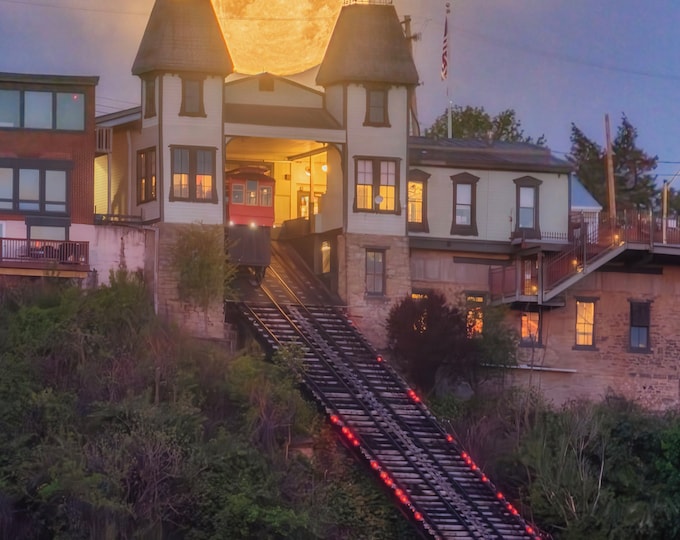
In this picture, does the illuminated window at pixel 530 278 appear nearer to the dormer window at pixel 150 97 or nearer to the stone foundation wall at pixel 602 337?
the stone foundation wall at pixel 602 337

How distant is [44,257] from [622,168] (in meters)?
43.2

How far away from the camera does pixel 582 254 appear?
2515 inches

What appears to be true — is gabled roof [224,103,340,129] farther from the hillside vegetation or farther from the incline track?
the hillside vegetation

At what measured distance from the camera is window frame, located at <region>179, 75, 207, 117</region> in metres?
62.0

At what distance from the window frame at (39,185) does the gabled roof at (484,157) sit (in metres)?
12.3

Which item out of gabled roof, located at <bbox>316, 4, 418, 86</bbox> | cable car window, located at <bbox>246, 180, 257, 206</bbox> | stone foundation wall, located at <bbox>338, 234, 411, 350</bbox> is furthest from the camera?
gabled roof, located at <bbox>316, 4, 418, 86</bbox>

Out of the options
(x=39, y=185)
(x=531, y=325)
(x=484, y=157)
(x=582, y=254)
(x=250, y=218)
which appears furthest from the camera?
(x=484, y=157)

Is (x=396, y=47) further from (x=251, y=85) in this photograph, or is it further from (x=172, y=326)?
(x=172, y=326)

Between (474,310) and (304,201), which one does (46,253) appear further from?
(474,310)

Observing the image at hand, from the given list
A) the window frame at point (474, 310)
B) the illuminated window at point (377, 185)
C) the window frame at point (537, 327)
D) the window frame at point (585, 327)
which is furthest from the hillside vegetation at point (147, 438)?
the window frame at point (585, 327)

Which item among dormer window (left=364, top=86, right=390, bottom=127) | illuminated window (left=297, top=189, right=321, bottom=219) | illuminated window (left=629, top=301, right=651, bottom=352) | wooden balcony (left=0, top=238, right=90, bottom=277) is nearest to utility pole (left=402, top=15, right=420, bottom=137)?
dormer window (left=364, top=86, right=390, bottom=127)

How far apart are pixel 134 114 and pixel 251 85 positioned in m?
4.47

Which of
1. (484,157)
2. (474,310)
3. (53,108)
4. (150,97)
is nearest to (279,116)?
(150,97)

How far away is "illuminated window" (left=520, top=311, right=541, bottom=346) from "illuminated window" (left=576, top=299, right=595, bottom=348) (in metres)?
1.38
